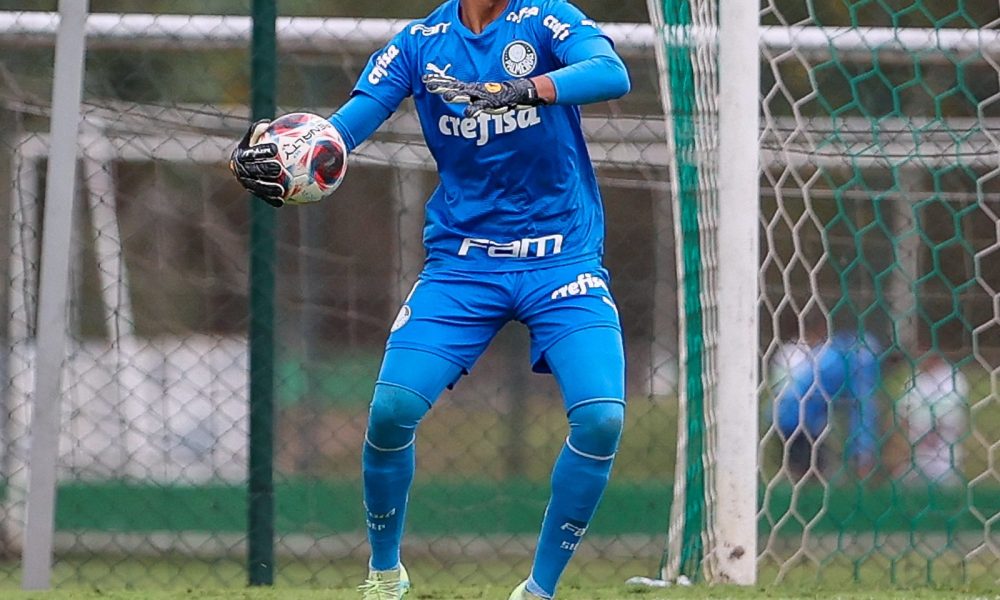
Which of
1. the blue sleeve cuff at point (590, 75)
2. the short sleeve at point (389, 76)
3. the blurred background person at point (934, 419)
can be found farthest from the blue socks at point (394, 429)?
the blurred background person at point (934, 419)

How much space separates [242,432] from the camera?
6352 mm

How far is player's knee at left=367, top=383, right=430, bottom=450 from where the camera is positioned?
4.18 meters

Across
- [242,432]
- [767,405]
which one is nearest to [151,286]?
[242,432]

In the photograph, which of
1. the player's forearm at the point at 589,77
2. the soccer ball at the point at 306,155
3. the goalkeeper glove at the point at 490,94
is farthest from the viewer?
the soccer ball at the point at 306,155

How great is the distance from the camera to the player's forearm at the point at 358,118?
4305 mm

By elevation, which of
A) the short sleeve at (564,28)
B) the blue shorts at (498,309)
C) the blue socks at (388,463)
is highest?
the short sleeve at (564,28)

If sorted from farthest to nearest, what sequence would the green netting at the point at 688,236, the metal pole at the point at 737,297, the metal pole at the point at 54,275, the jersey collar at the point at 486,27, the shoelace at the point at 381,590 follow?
A: 1. the green netting at the point at 688,236
2. the metal pole at the point at 737,297
3. the metal pole at the point at 54,275
4. the shoelace at the point at 381,590
5. the jersey collar at the point at 486,27

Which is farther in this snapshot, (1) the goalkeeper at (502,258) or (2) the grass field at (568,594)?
(2) the grass field at (568,594)

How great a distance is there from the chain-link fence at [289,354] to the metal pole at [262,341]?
0.42m

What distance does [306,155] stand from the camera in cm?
405

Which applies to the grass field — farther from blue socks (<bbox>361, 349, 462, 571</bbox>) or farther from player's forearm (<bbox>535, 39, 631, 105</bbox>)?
player's forearm (<bbox>535, 39, 631, 105</bbox>)

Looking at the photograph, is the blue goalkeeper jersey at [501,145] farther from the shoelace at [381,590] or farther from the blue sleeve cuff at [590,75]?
the shoelace at [381,590]

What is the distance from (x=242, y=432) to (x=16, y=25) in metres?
1.82

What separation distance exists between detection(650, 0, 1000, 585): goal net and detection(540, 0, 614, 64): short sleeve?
1.27 m
